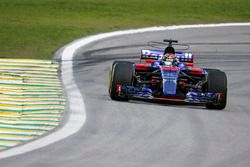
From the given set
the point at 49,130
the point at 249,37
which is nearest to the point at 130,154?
the point at 49,130

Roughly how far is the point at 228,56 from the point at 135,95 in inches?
337

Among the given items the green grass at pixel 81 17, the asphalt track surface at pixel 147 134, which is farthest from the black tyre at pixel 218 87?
the green grass at pixel 81 17

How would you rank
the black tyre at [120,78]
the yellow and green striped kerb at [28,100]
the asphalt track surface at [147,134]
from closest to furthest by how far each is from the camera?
1. the asphalt track surface at [147,134]
2. the yellow and green striped kerb at [28,100]
3. the black tyre at [120,78]

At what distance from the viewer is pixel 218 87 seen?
574 inches

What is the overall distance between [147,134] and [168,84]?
10.3 feet

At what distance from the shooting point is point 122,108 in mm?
13695

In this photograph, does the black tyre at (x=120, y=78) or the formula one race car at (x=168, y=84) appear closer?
the formula one race car at (x=168, y=84)

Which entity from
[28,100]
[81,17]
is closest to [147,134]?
[28,100]


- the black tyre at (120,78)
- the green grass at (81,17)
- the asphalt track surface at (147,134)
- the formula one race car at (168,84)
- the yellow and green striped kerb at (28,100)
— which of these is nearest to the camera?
the asphalt track surface at (147,134)

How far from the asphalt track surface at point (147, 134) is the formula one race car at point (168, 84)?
20 cm

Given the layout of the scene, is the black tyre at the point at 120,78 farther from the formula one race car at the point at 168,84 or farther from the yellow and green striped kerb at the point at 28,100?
the yellow and green striped kerb at the point at 28,100

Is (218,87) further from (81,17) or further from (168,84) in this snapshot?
(81,17)

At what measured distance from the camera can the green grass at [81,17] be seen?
75.3 ft

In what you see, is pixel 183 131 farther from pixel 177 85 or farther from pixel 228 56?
pixel 228 56
